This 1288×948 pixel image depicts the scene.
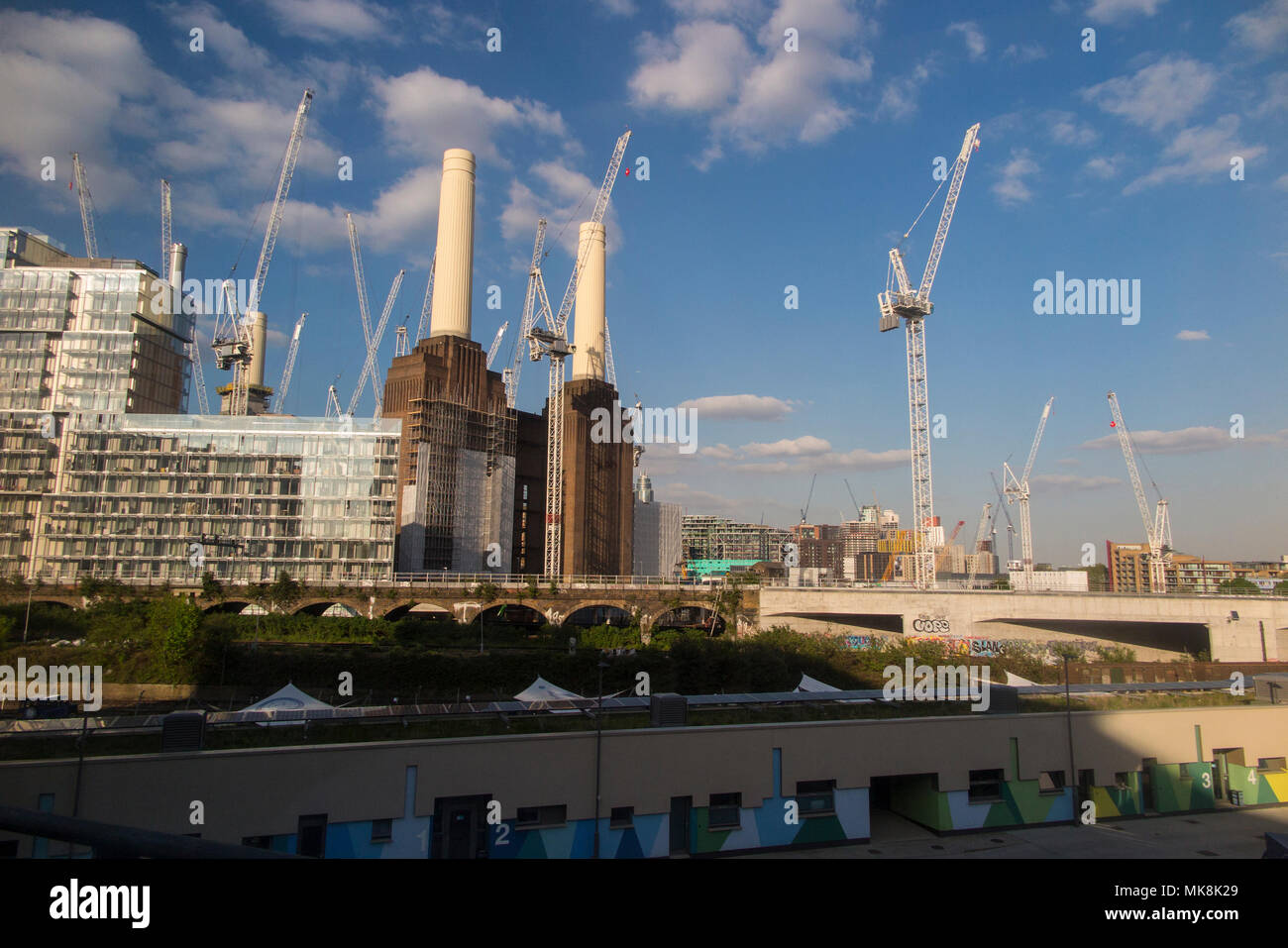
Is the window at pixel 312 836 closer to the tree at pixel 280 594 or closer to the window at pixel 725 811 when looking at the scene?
the window at pixel 725 811

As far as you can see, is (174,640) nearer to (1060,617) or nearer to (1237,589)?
(1060,617)

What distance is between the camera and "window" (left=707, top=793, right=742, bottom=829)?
63.5 ft

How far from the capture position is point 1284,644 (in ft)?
142

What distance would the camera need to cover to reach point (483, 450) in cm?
9475

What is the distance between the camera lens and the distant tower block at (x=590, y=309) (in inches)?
4414

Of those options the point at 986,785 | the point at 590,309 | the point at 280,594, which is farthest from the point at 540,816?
the point at 590,309

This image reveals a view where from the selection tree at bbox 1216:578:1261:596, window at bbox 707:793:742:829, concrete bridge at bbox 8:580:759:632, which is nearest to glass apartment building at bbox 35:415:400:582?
concrete bridge at bbox 8:580:759:632

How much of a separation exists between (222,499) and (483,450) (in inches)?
1244

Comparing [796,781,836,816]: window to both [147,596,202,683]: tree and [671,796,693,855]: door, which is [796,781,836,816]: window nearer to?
[671,796,693,855]: door

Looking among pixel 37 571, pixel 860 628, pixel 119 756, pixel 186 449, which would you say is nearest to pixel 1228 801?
pixel 119 756

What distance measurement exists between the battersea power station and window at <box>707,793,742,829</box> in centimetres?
6183

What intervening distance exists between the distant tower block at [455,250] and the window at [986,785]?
8409 centimetres

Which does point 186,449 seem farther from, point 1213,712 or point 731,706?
point 1213,712

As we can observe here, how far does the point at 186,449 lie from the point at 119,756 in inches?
2463
